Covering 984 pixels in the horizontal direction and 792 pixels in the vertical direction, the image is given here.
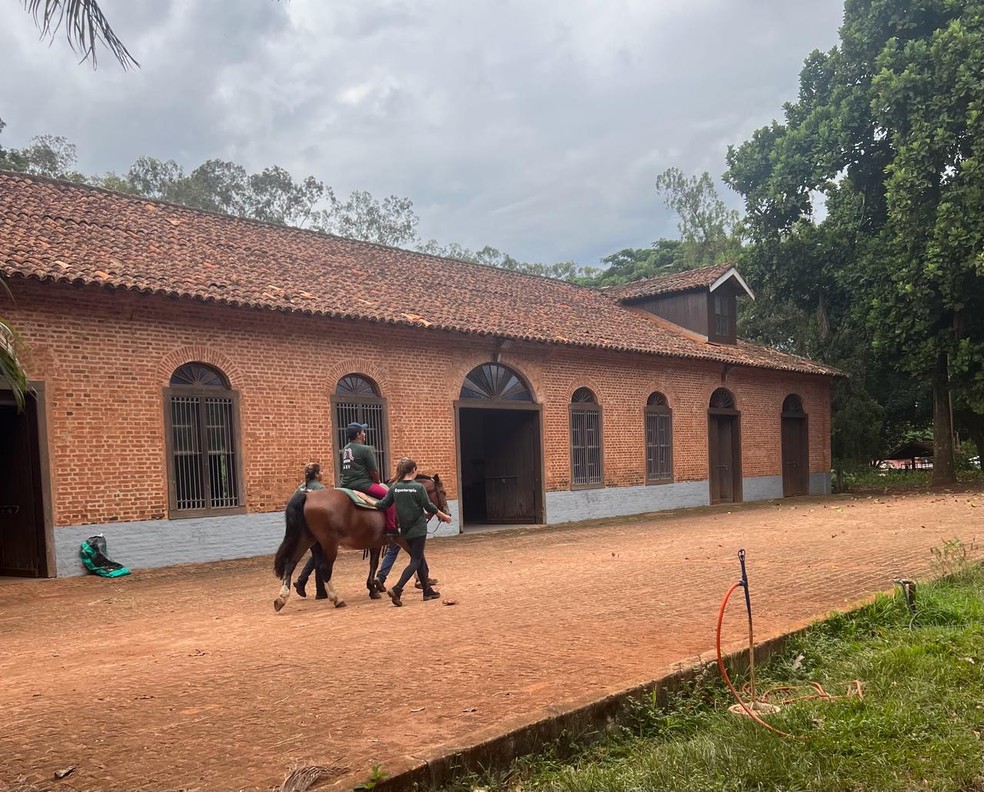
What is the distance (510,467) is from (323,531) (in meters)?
10.1

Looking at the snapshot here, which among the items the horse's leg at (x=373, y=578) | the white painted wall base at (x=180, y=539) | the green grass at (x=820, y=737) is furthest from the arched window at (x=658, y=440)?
the green grass at (x=820, y=737)

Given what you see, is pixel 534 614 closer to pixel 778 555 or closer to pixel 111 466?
pixel 778 555

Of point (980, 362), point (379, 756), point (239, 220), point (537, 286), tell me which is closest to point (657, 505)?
point (537, 286)

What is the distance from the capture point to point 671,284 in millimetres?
24219

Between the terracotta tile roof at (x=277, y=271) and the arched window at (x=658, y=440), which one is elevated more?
the terracotta tile roof at (x=277, y=271)

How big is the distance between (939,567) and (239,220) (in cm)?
1419

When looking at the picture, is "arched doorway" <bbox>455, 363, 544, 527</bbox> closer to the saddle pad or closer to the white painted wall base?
the white painted wall base

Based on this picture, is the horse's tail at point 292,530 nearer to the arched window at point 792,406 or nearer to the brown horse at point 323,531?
Result: the brown horse at point 323,531

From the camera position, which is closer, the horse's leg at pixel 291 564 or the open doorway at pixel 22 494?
the horse's leg at pixel 291 564

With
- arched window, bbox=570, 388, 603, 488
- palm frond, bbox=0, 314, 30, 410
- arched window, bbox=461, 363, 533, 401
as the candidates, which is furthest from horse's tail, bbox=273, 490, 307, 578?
arched window, bbox=570, 388, 603, 488

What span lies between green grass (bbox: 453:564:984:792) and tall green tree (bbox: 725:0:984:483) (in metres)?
17.5

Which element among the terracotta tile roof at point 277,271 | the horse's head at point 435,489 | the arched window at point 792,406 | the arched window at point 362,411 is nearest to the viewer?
the horse's head at point 435,489

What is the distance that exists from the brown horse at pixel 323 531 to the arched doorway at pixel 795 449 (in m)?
18.6

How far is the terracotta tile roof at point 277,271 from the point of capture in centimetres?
1200
